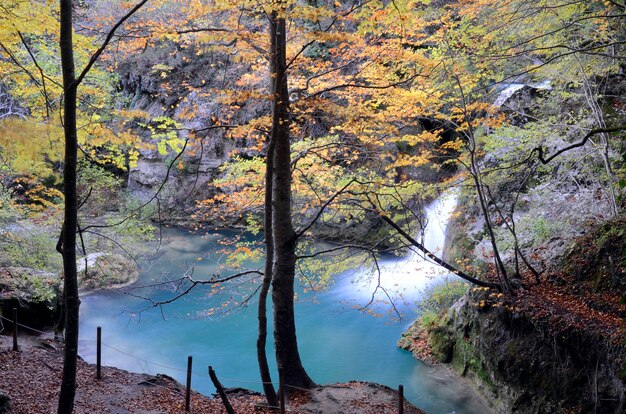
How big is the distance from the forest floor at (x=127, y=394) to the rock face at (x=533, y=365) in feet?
5.85

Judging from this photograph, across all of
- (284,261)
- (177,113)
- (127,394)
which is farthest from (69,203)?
(177,113)

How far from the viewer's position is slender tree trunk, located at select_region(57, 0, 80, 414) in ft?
14.0

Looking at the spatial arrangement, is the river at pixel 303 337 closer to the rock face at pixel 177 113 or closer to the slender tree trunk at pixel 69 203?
the slender tree trunk at pixel 69 203

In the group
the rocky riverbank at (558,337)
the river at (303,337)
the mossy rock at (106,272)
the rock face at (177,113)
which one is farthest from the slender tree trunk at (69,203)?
the rock face at (177,113)

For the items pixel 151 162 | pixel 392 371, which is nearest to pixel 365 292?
pixel 392 371

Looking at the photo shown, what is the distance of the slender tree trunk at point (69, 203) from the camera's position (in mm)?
4254

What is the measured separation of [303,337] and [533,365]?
21.7 ft

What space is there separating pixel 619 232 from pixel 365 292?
808 cm

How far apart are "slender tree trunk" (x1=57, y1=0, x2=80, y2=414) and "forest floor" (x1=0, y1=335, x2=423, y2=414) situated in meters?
1.62

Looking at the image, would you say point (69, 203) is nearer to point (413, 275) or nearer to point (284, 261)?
point (284, 261)

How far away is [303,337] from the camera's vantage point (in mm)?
12516

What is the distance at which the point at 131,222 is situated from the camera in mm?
13383

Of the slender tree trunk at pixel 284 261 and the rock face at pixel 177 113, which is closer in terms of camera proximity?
the slender tree trunk at pixel 284 261

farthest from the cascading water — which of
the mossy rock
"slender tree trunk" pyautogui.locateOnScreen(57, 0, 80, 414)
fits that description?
"slender tree trunk" pyautogui.locateOnScreen(57, 0, 80, 414)
